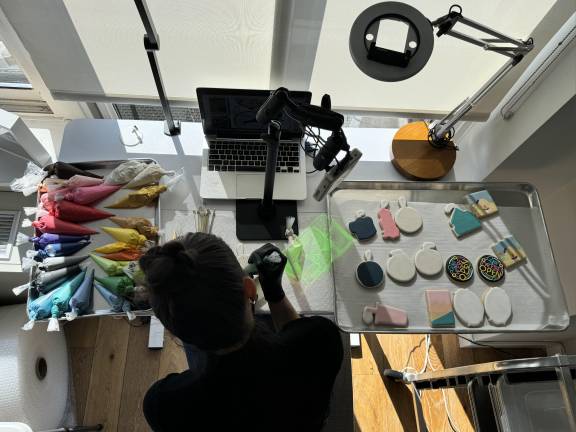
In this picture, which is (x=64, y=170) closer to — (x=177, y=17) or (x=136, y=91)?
(x=136, y=91)

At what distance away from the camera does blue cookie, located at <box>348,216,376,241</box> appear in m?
1.24

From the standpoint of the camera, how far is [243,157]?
1328 millimetres

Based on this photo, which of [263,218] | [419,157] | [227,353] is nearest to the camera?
[227,353]

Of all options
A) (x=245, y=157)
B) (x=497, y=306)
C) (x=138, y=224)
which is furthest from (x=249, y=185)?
(x=497, y=306)

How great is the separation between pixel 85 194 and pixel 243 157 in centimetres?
45

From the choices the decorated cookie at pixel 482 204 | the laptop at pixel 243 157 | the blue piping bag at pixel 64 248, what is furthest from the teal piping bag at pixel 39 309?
the decorated cookie at pixel 482 204

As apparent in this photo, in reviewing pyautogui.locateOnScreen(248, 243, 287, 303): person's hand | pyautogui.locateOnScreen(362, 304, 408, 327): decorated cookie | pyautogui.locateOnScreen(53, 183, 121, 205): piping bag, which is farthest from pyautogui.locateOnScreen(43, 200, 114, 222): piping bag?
pyautogui.locateOnScreen(362, 304, 408, 327): decorated cookie

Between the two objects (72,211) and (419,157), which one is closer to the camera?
(72,211)

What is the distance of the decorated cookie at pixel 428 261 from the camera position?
1.21 m

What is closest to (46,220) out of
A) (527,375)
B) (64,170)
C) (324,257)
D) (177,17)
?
(64,170)

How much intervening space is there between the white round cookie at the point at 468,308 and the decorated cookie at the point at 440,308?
0.8 inches

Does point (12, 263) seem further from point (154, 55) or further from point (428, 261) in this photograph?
point (428, 261)

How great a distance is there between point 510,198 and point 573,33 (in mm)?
483

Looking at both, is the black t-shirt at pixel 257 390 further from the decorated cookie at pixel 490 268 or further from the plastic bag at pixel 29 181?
the plastic bag at pixel 29 181
